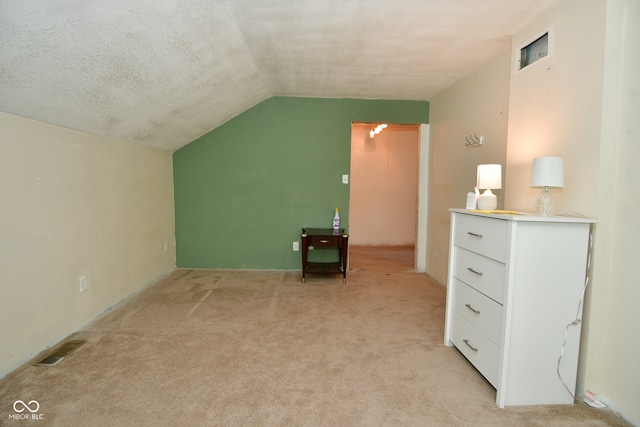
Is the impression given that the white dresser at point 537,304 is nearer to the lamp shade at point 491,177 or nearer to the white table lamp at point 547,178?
the white table lamp at point 547,178

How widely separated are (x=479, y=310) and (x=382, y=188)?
4.23 metres

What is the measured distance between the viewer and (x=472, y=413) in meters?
1.52

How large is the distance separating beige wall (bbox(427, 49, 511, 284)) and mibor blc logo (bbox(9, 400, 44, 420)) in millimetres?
3187

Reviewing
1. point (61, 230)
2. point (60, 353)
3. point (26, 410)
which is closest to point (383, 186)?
point (61, 230)

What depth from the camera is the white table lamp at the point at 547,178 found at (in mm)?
1625

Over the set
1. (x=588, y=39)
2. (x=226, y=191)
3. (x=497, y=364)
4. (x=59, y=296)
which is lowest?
(x=497, y=364)

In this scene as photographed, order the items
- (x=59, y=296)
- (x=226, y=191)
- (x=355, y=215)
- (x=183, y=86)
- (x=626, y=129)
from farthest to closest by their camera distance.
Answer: (x=355, y=215)
(x=226, y=191)
(x=183, y=86)
(x=59, y=296)
(x=626, y=129)

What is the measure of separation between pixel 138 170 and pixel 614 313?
377cm

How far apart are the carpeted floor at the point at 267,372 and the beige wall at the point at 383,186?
116 inches

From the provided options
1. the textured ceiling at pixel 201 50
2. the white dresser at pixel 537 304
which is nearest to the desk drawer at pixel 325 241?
the textured ceiling at pixel 201 50

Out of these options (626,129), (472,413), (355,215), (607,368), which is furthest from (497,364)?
(355,215)

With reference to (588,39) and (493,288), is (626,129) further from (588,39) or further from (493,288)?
(493,288)

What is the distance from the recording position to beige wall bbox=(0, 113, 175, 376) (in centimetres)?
176

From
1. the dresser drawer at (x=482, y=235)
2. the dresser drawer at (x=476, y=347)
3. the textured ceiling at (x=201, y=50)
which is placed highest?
the textured ceiling at (x=201, y=50)
